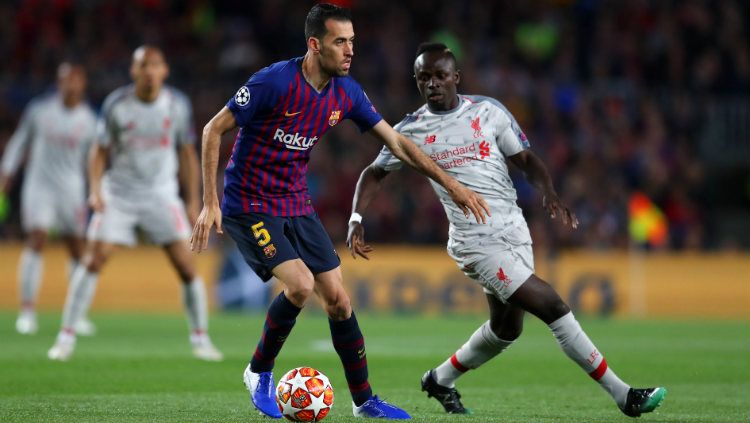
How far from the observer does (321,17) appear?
698 centimetres

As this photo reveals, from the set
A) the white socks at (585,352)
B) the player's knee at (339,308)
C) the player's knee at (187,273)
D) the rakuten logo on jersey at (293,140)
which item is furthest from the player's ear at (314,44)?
the player's knee at (187,273)

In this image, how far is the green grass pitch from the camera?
24.0 feet

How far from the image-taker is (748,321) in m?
17.2

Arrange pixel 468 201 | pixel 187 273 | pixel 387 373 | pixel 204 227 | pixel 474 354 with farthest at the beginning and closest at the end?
pixel 187 273
pixel 387 373
pixel 474 354
pixel 468 201
pixel 204 227

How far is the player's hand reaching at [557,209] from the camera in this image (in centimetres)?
729

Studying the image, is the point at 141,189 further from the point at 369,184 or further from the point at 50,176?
the point at 369,184

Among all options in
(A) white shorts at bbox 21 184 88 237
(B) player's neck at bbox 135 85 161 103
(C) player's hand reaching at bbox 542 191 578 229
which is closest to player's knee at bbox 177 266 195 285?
(B) player's neck at bbox 135 85 161 103

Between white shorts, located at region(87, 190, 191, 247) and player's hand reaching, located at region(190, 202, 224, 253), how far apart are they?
4.09 meters

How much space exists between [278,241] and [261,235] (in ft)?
0.35

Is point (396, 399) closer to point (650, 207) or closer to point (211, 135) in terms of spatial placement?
point (211, 135)

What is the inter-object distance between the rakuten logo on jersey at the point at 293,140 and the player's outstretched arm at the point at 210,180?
0.93ft

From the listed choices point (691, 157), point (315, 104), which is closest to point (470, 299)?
point (691, 157)

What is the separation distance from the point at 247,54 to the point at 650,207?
7793mm

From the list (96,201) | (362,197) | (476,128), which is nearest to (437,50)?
(476,128)
